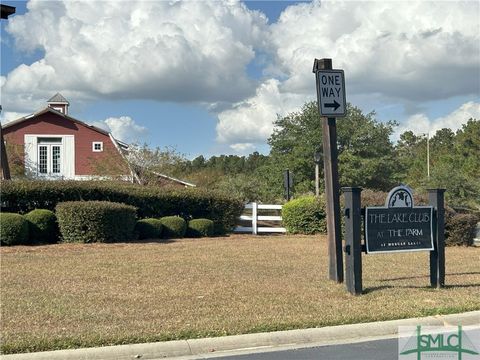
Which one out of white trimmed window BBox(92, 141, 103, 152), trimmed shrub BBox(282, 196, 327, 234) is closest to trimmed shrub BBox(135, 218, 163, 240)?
trimmed shrub BBox(282, 196, 327, 234)

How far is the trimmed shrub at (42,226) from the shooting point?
15.8m

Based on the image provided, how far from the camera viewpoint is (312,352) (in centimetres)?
582

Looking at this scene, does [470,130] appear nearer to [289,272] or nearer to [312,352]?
[289,272]

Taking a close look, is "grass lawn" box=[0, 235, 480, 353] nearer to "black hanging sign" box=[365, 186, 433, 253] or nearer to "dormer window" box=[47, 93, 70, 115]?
"black hanging sign" box=[365, 186, 433, 253]

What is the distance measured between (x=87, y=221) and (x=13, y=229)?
1939 millimetres

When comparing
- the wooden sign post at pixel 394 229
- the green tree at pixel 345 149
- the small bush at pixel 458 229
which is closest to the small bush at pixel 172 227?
the small bush at pixel 458 229

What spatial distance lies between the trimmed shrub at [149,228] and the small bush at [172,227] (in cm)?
27

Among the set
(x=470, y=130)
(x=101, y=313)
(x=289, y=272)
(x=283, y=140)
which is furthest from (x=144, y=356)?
(x=470, y=130)

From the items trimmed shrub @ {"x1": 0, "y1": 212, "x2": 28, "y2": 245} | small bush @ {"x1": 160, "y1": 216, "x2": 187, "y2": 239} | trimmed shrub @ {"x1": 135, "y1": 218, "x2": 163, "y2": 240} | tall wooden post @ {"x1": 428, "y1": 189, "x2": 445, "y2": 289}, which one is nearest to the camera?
tall wooden post @ {"x1": 428, "y1": 189, "x2": 445, "y2": 289}

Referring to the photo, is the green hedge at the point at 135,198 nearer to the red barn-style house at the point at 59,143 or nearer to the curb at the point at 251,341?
the curb at the point at 251,341

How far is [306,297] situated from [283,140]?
105ft

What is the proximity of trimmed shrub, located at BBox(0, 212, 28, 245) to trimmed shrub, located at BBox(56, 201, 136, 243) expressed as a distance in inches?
43.0

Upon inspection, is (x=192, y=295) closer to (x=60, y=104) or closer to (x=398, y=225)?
(x=398, y=225)

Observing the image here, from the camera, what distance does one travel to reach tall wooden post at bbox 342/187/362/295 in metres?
8.23
